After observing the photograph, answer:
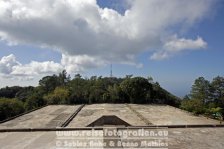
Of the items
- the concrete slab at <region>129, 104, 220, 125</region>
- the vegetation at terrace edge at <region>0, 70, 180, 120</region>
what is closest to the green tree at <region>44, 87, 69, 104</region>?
the vegetation at terrace edge at <region>0, 70, 180, 120</region>

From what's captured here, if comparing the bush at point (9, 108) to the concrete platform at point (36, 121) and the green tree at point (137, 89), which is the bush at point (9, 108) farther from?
the concrete platform at point (36, 121)

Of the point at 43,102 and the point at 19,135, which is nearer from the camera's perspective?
the point at 19,135

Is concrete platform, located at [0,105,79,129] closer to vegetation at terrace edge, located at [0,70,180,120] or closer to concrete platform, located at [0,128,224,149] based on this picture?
concrete platform, located at [0,128,224,149]

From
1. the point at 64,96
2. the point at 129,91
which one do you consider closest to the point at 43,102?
the point at 64,96

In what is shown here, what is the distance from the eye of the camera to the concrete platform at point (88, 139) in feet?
26.7

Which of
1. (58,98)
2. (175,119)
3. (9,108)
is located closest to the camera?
(175,119)

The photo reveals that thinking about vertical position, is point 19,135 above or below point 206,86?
below

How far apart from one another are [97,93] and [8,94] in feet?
139

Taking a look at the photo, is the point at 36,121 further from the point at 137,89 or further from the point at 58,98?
the point at 58,98

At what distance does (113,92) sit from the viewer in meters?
37.3

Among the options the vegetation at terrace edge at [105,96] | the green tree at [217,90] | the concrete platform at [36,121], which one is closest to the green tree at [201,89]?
the green tree at [217,90]

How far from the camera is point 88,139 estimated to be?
28.0 ft

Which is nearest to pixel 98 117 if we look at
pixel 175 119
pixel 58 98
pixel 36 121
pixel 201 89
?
pixel 36 121

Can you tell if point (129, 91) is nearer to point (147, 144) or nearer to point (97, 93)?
point (97, 93)
